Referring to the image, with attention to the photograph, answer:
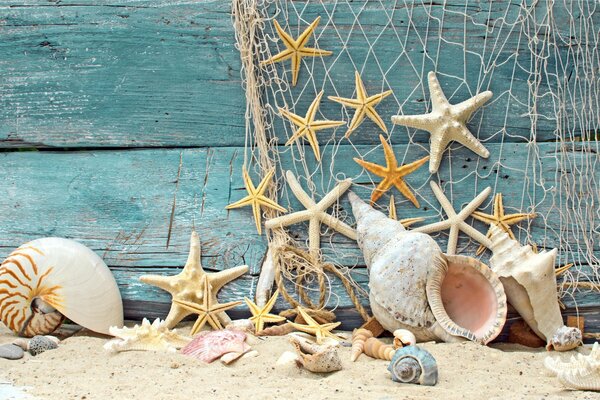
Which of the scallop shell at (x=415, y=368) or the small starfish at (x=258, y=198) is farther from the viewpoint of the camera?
the small starfish at (x=258, y=198)

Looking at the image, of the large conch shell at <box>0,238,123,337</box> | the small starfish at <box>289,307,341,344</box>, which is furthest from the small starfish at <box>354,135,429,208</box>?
the large conch shell at <box>0,238,123,337</box>

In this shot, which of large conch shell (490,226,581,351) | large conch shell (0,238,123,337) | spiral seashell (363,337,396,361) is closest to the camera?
spiral seashell (363,337,396,361)

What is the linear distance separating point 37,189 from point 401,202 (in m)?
1.71

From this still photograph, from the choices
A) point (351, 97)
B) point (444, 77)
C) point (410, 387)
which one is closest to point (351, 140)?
point (351, 97)

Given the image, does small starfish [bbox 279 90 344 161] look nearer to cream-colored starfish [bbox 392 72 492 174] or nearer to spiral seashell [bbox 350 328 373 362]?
cream-colored starfish [bbox 392 72 492 174]

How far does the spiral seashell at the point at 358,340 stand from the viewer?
10.7 feet

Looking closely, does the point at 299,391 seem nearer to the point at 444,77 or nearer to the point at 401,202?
the point at 401,202

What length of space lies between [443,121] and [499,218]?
0.49 metres

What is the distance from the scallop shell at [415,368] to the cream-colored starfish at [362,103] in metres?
1.20

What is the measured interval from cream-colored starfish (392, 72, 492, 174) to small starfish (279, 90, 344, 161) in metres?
0.31

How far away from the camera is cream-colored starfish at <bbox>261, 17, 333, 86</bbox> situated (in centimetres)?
367

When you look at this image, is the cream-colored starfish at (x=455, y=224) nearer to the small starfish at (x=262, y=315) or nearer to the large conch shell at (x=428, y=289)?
the large conch shell at (x=428, y=289)

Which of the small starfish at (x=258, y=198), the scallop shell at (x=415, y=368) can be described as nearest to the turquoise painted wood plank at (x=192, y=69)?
the small starfish at (x=258, y=198)

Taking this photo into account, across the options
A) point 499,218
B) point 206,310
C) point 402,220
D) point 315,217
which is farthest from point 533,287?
point 206,310
